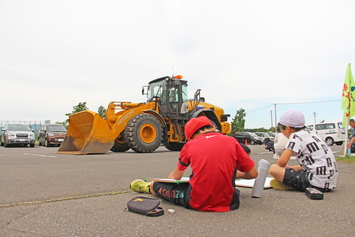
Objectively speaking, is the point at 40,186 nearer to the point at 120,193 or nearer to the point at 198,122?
the point at 120,193

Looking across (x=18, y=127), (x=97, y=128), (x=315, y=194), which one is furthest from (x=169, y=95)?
(x=18, y=127)

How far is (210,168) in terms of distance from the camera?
9.09 ft

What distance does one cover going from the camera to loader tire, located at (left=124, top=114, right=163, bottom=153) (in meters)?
11.2

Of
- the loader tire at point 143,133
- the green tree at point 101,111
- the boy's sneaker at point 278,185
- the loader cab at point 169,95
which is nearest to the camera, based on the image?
the boy's sneaker at point 278,185

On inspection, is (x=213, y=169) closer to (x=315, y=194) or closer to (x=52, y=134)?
(x=315, y=194)

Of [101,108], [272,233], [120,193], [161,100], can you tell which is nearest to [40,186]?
[120,193]

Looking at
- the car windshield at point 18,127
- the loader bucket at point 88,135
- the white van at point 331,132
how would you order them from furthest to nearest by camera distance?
the white van at point 331,132 → the car windshield at point 18,127 → the loader bucket at point 88,135

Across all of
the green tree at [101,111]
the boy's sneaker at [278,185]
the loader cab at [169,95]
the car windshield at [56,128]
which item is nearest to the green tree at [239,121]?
the green tree at [101,111]

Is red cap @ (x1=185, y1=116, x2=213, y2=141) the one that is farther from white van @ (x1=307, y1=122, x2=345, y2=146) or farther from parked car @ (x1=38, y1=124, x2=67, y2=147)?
white van @ (x1=307, y1=122, x2=345, y2=146)

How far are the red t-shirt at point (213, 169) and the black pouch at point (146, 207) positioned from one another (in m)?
0.36

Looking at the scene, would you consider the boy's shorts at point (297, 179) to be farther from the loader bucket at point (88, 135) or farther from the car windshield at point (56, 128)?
the car windshield at point (56, 128)

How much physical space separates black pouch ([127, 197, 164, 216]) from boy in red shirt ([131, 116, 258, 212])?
1.11 ft

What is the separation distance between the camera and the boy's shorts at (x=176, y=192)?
2974 mm

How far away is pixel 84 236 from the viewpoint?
2193 millimetres
